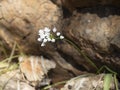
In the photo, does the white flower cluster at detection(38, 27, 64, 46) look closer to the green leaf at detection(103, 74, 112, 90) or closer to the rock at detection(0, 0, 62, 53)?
the rock at detection(0, 0, 62, 53)

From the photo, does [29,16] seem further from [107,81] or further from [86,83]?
[107,81]

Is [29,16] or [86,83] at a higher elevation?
[29,16]

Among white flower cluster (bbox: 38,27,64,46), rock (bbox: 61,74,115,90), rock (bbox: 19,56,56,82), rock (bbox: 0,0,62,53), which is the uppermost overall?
rock (bbox: 0,0,62,53)

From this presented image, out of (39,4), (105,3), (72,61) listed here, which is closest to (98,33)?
(105,3)

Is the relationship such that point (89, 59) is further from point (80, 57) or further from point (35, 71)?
point (35, 71)

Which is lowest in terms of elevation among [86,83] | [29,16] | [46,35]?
[86,83]

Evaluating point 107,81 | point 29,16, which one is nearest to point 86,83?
point 107,81

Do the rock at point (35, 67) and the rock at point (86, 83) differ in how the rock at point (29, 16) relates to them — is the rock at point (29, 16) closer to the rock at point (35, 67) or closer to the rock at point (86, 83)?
the rock at point (35, 67)

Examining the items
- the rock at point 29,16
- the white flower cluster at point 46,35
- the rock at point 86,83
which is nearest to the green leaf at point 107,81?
the rock at point 86,83

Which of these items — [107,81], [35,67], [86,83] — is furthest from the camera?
[35,67]

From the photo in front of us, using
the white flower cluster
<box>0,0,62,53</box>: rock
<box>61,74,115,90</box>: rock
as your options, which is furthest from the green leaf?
<box>0,0,62,53</box>: rock

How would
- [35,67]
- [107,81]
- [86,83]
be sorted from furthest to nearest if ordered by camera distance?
1. [35,67]
2. [86,83]
3. [107,81]
